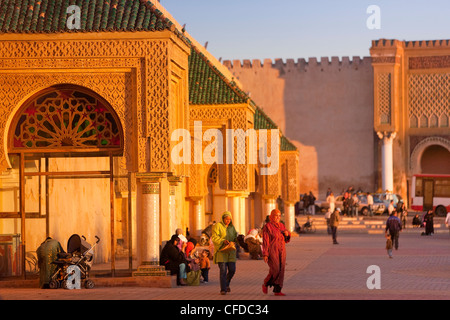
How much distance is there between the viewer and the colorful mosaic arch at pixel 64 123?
527 inches

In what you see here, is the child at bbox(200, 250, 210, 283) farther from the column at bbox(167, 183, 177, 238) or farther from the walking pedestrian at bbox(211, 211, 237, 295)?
the walking pedestrian at bbox(211, 211, 237, 295)

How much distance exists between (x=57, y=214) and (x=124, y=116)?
178 inches

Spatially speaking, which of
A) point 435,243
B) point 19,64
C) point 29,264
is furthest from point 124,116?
point 435,243

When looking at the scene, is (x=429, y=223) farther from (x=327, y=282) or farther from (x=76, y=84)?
(x=76, y=84)

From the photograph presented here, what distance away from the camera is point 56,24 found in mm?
13156

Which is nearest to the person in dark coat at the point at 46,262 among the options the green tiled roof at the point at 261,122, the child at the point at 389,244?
the child at the point at 389,244

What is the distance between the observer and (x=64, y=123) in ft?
44.7

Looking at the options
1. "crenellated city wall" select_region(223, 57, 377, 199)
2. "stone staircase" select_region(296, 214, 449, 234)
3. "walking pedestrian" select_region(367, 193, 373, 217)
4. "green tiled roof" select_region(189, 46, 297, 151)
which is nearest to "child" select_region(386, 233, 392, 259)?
"green tiled roof" select_region(189, 46, 297, 151)

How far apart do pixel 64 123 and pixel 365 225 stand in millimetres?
23384

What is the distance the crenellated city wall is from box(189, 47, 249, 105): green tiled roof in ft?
88.8

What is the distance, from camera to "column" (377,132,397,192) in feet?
148

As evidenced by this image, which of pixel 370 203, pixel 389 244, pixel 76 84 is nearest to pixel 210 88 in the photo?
pixel 389 244

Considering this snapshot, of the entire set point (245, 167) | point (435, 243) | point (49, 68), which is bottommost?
point (435, 243)
